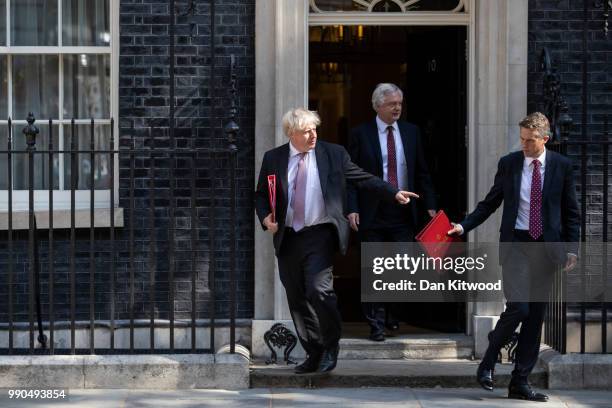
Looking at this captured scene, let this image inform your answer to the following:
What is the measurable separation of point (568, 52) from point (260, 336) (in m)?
3.10

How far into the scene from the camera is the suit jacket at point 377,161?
9.59 meters

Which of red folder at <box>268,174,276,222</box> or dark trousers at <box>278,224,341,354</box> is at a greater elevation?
red folder at <box>268,174,276,222</box>

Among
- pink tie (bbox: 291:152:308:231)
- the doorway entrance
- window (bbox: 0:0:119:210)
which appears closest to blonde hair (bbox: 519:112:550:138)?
pink tie (bbox: 291:152:308:231)

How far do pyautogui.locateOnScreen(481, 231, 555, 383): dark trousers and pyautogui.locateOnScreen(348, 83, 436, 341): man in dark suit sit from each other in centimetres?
142

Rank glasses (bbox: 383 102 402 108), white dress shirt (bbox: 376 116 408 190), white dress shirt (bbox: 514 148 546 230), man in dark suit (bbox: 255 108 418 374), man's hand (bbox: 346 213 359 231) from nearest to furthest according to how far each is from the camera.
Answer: white dress shirt (bbox: 514 148 546 230), man in dark suit (bbox: 255 108 418 374), man's hand (bbox: 346 213 359 231), glasses (bbox: 383 102 402 108), white dress shirt (bbox: 376 116 408 190)

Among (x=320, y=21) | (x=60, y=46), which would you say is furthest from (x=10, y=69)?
(x=320, y=21)

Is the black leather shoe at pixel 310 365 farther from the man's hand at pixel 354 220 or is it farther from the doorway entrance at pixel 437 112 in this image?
the doorway entrance at pixel 437 112

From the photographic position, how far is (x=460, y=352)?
9.83m

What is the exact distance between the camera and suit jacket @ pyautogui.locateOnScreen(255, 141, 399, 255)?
28.1 feet

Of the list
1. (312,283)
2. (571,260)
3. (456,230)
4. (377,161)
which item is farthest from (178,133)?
(571,260)

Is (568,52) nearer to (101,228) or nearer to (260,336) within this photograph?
(260,336)

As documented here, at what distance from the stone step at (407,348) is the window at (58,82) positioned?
7.22 feet

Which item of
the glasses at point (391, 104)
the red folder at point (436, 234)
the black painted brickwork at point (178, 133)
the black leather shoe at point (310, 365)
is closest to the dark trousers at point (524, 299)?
the red folder at point (436, 234)

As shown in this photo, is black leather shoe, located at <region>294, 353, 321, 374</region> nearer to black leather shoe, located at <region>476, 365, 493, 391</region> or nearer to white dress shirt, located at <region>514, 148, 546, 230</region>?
black leather shoe, located at <region>476, 365, 493, 391</region>
